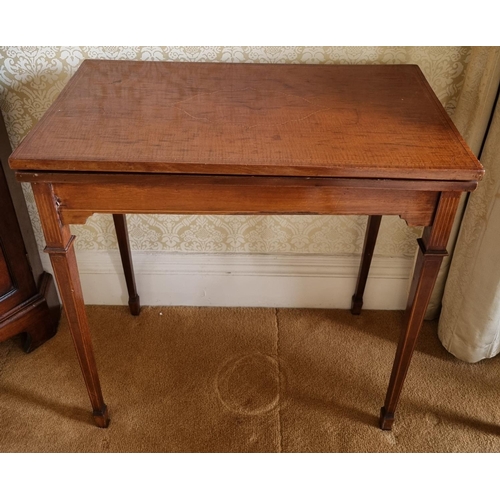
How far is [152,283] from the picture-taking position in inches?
69.7

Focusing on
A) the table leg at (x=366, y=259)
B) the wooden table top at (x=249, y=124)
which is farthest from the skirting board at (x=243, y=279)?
the wooden table top at (x=249, y=124)

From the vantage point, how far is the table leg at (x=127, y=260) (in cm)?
155

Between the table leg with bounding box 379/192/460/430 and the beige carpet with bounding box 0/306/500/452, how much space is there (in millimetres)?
164

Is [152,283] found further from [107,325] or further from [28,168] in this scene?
[28,168]

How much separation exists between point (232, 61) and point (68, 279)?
2.31 feet

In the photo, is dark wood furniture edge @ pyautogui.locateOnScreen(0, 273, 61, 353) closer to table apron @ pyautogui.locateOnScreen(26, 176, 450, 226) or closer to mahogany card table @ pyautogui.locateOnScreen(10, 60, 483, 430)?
mahogany card table @ pyautogui.locateOnScreen(10, 60, 483, 430)

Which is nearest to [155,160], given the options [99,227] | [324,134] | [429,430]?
[324,134]

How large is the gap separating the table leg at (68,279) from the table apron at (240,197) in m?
0.02

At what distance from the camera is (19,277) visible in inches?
60.3

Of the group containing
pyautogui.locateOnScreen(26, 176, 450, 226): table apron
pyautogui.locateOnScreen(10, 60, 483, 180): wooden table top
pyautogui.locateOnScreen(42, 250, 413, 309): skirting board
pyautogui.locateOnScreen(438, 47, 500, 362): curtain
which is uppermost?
pyautogui.locateOnScreen(10, 60, 483, 180): wooden table top

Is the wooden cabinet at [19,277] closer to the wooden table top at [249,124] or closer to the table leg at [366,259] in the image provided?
the wooden table top at [249,124]

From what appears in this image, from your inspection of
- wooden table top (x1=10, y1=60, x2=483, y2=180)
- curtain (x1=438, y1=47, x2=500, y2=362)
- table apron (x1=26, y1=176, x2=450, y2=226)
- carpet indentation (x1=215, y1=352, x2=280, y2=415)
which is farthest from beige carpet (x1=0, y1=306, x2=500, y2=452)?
wooden table top (x1=10, y1=60, x2=483, y2=180)

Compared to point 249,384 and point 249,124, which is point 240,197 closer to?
point 249,124

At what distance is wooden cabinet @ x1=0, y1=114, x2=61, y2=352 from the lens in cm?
144
